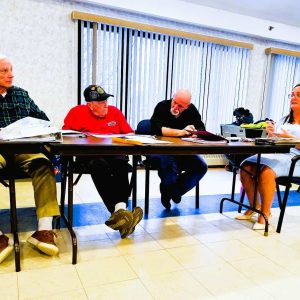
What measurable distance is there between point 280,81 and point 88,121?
13.9 feet

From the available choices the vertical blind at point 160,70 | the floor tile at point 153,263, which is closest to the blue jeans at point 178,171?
the floor tile at point 153,263

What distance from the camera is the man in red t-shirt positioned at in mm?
1893

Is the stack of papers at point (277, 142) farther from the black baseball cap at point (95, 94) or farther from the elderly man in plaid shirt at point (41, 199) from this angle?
the elderly man in plaid shirt at point (41, 199)

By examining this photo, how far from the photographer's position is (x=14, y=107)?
6.94 feet

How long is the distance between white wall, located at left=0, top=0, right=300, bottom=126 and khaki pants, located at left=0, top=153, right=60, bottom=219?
Result: 227 cm

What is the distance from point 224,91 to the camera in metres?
4.97

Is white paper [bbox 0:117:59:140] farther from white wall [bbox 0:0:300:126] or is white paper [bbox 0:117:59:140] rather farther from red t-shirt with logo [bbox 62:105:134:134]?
white wall [bbox 0:0:300:126]

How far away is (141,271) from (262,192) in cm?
120

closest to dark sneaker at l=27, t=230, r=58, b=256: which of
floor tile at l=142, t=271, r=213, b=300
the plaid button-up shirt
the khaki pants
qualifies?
the khaki pants

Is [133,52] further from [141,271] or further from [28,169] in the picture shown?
[141,271]

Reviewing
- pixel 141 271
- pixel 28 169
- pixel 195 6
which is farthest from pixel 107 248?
pixel 195 6

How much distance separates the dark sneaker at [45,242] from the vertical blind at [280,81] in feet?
15.3

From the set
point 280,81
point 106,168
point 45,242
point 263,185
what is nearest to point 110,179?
point 106,168

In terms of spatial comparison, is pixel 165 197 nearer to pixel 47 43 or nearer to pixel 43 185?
pixel 43 185
